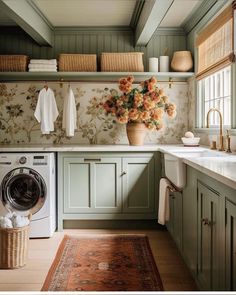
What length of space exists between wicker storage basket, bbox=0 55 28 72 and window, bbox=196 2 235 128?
2009mm

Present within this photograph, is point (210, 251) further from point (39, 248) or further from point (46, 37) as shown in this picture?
point (46, 37)

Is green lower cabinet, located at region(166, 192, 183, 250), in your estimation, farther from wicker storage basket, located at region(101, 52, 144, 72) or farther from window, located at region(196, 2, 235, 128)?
wicker storage basket, located at region(101, 52, 144, 72)

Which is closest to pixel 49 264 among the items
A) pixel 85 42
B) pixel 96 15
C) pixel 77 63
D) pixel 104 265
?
pixel 104 265

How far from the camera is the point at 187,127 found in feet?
16.2

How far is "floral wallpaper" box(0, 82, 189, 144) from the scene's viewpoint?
15.9 ft

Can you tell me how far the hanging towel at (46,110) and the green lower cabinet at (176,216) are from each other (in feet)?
5.99

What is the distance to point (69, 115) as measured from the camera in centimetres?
461

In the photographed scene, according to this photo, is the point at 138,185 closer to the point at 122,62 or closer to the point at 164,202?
the point at 164,202

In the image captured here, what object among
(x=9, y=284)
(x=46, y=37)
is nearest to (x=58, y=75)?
(x=46, y=37)

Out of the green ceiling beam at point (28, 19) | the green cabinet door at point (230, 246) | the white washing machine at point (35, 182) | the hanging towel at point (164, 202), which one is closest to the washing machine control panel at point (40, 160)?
the white washing machine at point (35, 182)

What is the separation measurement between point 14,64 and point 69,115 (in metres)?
0.87

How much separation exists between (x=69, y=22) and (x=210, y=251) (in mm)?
3440

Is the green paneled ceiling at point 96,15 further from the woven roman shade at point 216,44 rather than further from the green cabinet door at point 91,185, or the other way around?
the green cabinet door at point 91,185

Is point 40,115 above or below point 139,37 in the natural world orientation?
below
